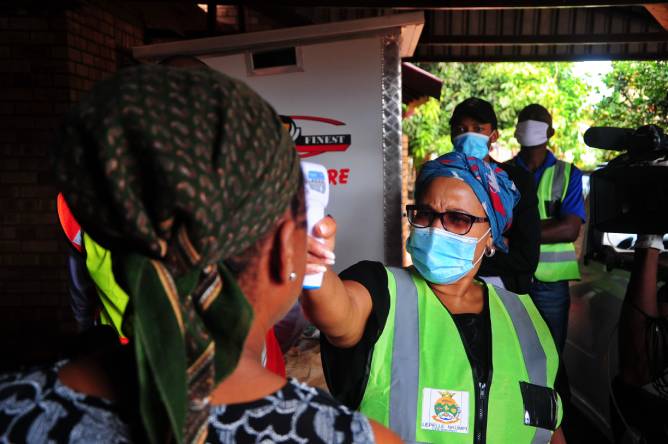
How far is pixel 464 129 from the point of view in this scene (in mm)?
3574

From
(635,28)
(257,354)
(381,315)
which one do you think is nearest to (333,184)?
(381,315)

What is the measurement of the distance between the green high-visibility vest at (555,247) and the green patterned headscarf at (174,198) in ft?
10.2

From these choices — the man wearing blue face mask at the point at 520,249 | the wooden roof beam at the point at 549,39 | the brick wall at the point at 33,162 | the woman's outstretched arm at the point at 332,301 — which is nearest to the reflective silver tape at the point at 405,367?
the woman's outstretched arm at the point at 332,301

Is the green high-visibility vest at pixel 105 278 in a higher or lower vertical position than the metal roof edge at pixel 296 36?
lower

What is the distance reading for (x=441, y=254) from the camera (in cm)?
192

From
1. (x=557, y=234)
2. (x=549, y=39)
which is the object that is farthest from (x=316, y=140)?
(x=549, y=39)

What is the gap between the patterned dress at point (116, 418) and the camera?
2.49 feet

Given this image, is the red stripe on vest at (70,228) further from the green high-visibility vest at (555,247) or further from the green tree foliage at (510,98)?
the green tree foliage at (510,98)

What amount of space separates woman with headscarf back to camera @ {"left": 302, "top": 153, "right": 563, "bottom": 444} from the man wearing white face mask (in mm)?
1760

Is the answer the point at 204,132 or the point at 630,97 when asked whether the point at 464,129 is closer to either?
the point at 204,132

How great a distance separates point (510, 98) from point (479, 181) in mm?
14791

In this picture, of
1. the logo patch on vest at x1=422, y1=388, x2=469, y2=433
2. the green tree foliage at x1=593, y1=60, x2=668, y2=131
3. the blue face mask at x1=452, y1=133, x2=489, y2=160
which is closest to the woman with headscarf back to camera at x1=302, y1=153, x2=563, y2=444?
the logo patch on vest at x1=422, y1=388, x2=469, y2=433

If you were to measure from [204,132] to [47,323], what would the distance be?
420 cm

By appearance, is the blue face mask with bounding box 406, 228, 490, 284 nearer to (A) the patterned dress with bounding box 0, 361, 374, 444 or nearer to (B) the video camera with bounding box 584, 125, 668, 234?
(B) the video camera with bounding box 584, 125, 668, 234
